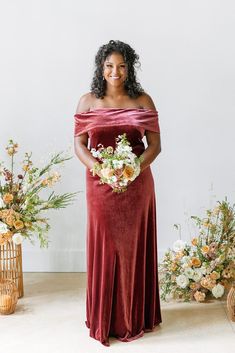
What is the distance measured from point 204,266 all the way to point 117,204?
3.35ft

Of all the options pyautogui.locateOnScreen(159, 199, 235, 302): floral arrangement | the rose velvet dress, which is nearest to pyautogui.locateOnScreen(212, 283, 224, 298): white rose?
pyautogui.locateOnScreen(159, 199, 235, 302): floral arrangement

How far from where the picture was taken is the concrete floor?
10.7ft

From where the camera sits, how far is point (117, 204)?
10.6ft

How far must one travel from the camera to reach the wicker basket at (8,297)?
371 centimetres

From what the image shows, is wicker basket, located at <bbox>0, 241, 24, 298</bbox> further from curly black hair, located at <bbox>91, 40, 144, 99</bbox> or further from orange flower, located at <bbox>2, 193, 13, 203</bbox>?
curly black hair, located at <bbox>91, 40, 144, 99</bbox>

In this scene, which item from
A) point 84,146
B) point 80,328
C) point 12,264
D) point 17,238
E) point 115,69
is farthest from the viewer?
point 12,264

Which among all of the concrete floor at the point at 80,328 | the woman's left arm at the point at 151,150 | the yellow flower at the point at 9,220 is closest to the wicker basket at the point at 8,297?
the concrete floor at the point at 80,328

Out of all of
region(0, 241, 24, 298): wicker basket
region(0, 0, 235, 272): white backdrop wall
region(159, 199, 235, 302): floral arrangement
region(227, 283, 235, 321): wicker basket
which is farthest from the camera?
region(0, 0, 235, 272): white backdrop wall

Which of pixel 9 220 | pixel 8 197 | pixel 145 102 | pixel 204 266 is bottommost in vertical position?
pixel 204 266

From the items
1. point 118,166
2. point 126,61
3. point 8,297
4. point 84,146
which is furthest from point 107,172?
point 8,297

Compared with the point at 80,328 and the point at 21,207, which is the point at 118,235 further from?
the point at 21,207

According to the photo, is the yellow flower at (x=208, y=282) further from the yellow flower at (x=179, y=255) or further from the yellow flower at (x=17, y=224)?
the yellow flower at (x=17, y=224)

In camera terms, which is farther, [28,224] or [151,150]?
[28,224]

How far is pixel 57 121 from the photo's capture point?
445 cm
